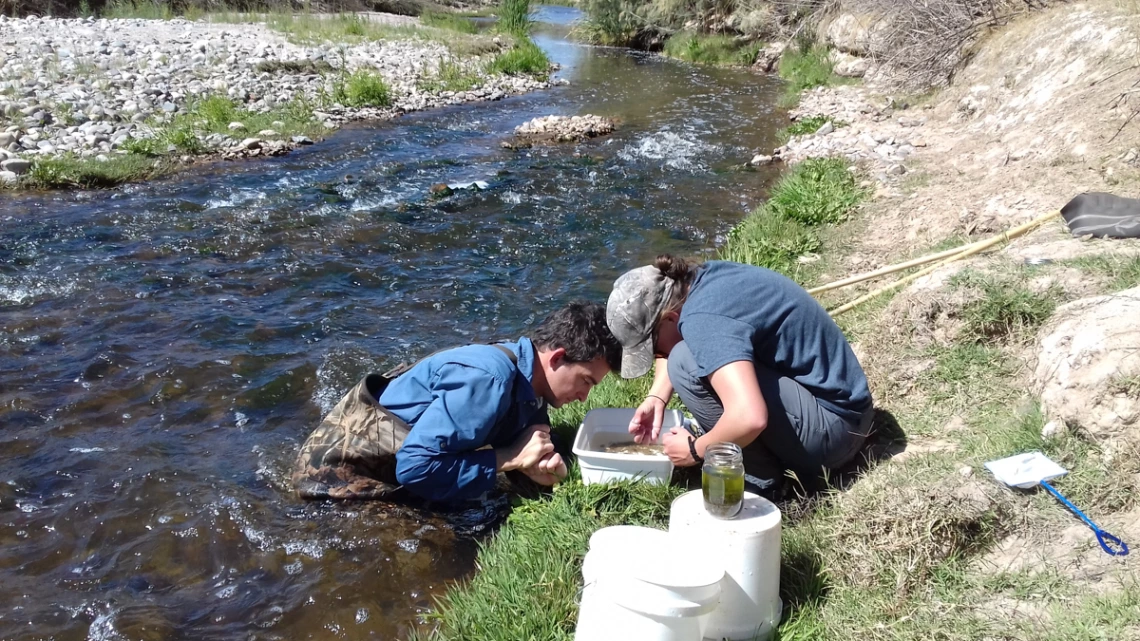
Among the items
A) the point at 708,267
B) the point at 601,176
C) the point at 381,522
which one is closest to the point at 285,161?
the point at 601,176

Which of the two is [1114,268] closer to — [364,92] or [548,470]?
[548,470]

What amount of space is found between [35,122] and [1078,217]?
11052 millimetres

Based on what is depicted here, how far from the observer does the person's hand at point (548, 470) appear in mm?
3490

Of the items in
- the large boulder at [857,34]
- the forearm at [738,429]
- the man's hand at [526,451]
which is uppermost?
the large boulder at [857,34]

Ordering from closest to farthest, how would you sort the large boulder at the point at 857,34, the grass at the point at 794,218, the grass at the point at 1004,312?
the grass at the point at 1004,312
the grass at the point at 794,218
the large boulder at the point at 857,34

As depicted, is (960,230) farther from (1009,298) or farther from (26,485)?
(26,485)

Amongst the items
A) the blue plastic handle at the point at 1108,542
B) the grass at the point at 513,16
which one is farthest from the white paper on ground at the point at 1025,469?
the grass at the point at 513,16

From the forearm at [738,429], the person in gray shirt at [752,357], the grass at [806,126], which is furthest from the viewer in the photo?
the grass at [806,126]

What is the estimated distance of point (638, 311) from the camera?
305cm

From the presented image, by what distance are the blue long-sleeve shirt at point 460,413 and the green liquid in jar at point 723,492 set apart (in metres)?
1.12

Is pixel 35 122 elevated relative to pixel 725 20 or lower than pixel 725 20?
lower

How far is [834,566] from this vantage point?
2744mm

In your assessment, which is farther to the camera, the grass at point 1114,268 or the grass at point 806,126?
the grass at point 806,126

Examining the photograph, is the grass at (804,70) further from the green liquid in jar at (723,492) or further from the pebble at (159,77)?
the green liquid in jar at (723,492)
